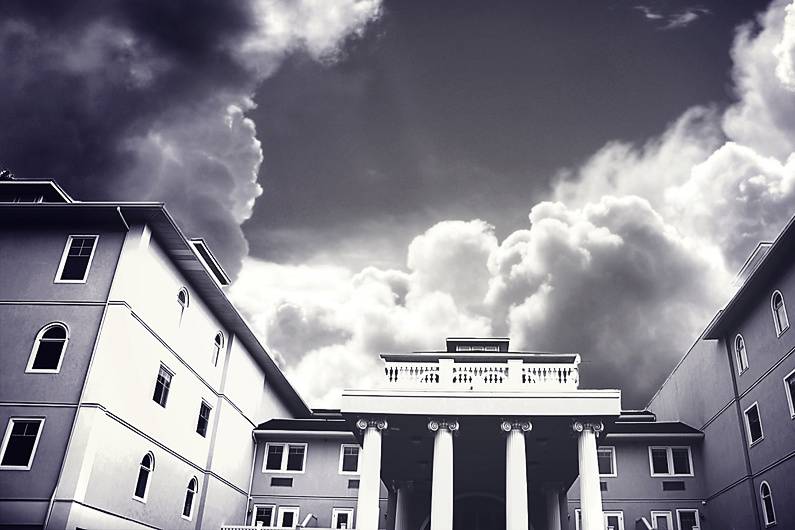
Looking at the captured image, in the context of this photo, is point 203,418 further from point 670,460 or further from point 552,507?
point 670,460

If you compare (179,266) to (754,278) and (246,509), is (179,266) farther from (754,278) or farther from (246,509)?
(754,278)

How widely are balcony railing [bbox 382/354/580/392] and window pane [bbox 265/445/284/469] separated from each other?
13.1 m

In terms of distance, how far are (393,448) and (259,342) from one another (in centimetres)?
1005

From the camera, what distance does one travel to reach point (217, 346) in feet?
96.5

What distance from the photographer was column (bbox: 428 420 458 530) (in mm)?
19562

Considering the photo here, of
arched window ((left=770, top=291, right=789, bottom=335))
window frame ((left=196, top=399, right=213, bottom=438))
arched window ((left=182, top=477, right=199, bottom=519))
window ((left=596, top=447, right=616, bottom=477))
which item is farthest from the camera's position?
window ((left=596, top=447, right=616, bottom=477))

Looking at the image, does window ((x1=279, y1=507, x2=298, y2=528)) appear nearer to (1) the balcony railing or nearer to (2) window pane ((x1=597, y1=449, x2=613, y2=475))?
(1) the balcony railing

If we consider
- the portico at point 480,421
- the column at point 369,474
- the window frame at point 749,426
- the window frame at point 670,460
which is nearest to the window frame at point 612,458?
the window frame at point 670,460

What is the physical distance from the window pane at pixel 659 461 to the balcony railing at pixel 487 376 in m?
12.2

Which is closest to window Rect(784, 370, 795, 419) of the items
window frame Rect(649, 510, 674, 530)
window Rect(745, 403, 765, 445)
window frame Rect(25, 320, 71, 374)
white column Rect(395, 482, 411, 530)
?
window Rect(745, 403, 765, 445)

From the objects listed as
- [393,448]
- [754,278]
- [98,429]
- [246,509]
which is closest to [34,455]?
[98,429]

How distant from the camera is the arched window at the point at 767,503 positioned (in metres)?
23.6

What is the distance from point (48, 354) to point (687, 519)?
2638cm

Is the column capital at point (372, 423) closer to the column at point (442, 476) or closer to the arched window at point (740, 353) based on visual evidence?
the column at point (442, 476)
